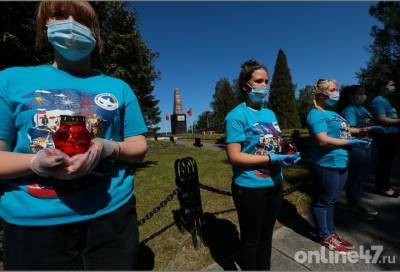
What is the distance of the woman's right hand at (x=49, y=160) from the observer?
111 cm

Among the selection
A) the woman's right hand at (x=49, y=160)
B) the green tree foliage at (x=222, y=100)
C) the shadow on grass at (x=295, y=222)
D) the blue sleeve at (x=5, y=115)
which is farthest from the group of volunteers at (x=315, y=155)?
the green tree foliage at (x=222, y=100)

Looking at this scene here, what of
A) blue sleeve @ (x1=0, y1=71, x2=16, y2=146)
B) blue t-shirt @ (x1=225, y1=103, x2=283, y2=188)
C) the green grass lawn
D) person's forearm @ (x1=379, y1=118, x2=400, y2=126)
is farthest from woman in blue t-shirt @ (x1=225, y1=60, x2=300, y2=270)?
person's forearm @ (x1=379, y1=118, x2=400, y2=126)

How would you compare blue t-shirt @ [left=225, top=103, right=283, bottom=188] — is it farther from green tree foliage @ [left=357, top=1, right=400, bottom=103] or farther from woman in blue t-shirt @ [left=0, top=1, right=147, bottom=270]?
green tree foliage @ [left=357, top=1, right=400, bottom=103]

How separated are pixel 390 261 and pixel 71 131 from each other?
388 cm

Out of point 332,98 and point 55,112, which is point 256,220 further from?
point 332,98

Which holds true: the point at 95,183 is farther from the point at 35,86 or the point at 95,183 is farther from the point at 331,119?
the point at 331,119

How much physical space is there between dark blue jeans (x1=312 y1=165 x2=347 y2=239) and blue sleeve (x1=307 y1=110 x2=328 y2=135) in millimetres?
508

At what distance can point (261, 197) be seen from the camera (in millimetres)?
2361

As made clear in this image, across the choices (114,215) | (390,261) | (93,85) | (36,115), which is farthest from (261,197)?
(390,261)

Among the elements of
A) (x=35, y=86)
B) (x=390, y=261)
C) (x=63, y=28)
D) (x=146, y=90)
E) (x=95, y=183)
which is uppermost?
(x=146, y=90)

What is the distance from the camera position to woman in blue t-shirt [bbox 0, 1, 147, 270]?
127 centimetres

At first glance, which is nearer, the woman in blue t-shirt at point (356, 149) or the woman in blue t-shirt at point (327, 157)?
the woman in blue t-shirt at point (327, 157)

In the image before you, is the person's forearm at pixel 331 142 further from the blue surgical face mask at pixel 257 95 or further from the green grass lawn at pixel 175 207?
the green grass lawn at pixel 175 207

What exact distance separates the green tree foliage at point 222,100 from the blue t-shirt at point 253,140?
57151mm
